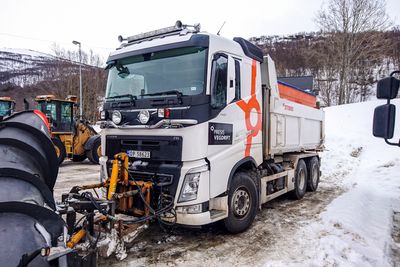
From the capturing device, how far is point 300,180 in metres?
7.70

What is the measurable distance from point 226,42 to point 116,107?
6.49ft

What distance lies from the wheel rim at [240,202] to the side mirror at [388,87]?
2555 millimetres

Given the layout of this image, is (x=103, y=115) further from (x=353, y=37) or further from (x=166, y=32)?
(x=353, y=37)

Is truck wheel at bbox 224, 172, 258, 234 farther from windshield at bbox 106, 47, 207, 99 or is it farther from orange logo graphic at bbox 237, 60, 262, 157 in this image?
windshield at bbox 106, 47, 207, 99

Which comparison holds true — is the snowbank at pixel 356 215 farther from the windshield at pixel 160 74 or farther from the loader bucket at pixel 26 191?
the loader bucket at pixel 26 191

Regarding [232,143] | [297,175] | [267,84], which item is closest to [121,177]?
[232,143]

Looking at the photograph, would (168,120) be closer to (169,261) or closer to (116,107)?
(116,107)

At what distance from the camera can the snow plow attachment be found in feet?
6.01

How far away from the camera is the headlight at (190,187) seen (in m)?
4.10

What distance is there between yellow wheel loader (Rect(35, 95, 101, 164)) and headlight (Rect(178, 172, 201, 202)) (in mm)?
10002

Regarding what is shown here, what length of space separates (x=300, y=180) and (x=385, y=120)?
515cm

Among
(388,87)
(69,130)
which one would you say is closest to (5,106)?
(69,130)

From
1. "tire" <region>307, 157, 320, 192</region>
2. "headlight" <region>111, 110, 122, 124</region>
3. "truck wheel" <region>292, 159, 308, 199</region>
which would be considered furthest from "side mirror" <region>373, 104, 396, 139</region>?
"tire" <region>307, 157, 320, 192</region>

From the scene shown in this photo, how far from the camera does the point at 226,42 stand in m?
4.65
